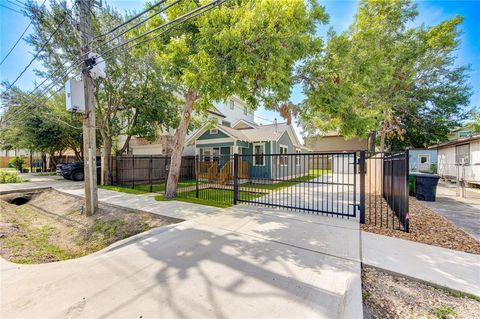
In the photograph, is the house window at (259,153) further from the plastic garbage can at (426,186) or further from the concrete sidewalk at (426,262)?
the concrete sidewalk at (426,262)

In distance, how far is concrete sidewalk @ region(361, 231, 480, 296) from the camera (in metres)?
2.84

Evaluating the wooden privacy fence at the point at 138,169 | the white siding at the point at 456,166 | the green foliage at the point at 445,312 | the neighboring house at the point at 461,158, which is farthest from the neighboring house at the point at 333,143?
the green foliage at the point at 445,312

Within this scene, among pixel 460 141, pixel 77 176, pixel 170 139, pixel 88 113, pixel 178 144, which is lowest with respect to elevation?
pixel 77 176

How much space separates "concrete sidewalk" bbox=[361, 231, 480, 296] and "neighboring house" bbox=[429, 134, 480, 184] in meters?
9.24

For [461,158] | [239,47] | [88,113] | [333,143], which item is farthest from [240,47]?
[333,143]

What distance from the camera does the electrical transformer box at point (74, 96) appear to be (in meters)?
6.09

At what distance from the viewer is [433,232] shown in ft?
15.4

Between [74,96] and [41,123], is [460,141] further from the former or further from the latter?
[41,123]

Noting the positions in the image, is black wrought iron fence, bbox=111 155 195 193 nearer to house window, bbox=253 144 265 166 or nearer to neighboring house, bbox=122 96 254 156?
neighboring house, bbox=122 96 254 156

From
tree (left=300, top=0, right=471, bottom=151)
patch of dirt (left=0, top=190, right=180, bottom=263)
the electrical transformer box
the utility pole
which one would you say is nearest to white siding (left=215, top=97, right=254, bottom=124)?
tree (left=300, top=0, right=471, bottom=151)

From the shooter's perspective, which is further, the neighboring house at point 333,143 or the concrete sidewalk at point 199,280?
the neighboring house at point 333,143

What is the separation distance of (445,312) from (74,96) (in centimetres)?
911

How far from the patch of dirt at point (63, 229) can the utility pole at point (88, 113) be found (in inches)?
29.2

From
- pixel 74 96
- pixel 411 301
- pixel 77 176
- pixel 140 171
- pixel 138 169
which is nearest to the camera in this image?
pixel 411 301
